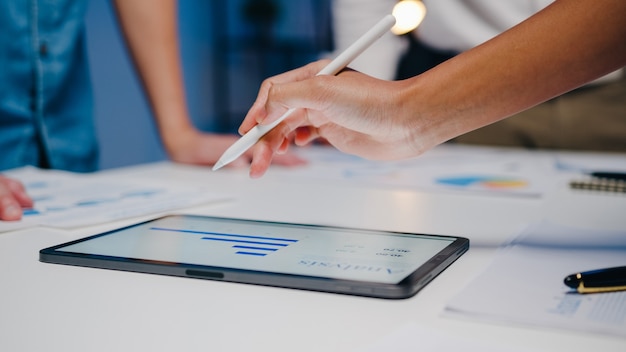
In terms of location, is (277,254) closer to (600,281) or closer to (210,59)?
(600,281)

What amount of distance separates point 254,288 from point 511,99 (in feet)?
0.92

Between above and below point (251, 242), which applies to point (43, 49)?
above

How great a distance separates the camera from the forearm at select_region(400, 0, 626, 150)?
556 mm

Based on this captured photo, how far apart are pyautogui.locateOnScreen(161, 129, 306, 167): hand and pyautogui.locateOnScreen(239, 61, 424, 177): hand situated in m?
0.43

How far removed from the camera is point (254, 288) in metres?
0.52

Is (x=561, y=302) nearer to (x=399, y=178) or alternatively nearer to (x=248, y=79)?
(x=399, y=178)

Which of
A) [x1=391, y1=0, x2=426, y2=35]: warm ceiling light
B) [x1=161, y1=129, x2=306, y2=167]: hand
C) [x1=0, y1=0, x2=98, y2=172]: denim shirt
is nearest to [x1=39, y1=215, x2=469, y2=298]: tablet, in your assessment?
[x1=161, y1=129, x2=306, y2=167]: hand

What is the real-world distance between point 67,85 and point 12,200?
63cm

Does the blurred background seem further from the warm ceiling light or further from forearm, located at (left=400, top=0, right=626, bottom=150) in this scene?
forearm, located at (left=400, top=0, right=626, bottom=150)

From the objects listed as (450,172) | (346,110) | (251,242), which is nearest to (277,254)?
(251,242)

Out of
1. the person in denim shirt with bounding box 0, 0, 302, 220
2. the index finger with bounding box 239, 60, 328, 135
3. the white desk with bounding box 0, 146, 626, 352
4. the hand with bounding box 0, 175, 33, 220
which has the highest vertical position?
the person in denim shirt with bounding box 0, 0, 302, 220

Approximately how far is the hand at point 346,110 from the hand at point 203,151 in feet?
1.41

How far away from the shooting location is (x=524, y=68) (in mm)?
581

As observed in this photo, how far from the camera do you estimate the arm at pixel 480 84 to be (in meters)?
0.56
